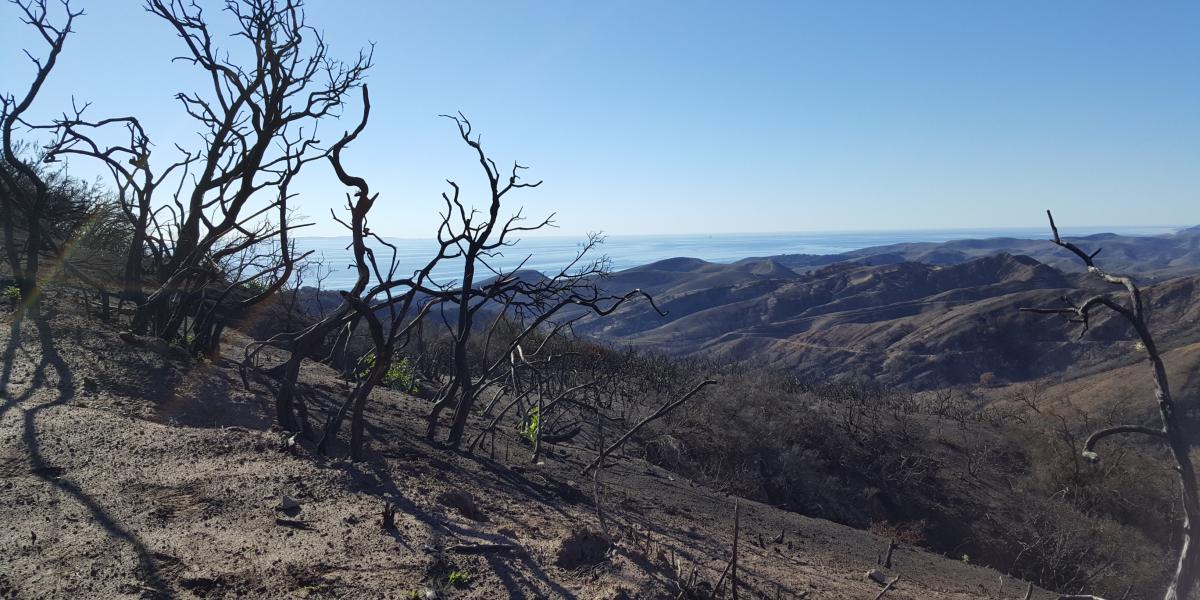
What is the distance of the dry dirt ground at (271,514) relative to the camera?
2.96 m

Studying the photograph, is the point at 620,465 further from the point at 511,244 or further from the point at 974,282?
the point at 974,282

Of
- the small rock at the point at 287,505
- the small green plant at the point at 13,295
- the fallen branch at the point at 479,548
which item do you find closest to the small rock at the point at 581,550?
the fallen branch at the point at 479,548

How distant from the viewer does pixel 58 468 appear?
3721 mm

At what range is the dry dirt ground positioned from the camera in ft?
9.71

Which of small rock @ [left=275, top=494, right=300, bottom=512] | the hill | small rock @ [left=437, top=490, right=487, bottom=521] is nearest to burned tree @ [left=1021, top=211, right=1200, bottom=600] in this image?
small rock @ [left=437, top=490, right=487, bottom=521]

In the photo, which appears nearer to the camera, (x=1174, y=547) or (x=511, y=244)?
(x=511, y=244)

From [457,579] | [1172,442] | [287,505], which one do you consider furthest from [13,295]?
[1172,442]

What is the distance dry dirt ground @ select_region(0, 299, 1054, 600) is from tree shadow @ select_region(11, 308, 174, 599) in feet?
0.04

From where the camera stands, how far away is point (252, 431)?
4.86 meters

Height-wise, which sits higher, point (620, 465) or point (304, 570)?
point (304, 570)

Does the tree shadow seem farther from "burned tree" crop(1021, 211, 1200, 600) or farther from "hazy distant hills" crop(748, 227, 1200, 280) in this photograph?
"hazy distant hills" crop(748, 227, 1200, 280)

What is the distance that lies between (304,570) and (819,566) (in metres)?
3.84

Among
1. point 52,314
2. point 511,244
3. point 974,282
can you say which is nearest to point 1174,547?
point 511,244

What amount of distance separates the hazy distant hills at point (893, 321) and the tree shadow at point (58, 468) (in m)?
39.9
